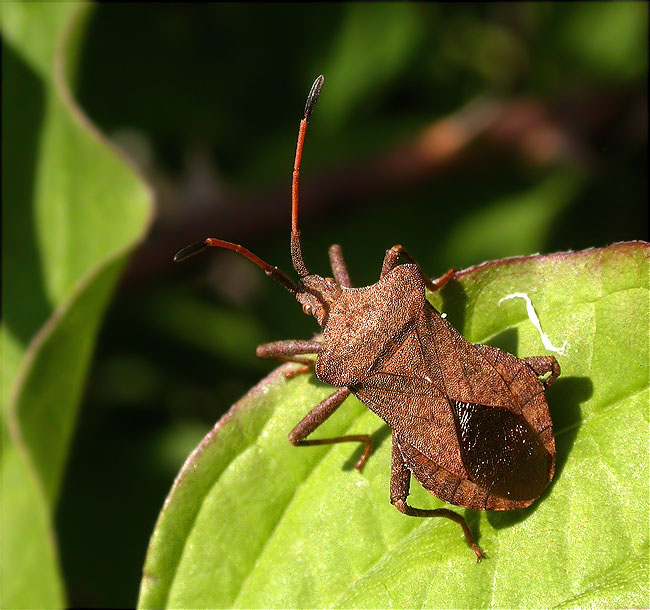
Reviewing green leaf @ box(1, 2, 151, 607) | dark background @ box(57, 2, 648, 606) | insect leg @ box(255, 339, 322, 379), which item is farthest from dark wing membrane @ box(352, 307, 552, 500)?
dark background @ box(57, 2, 648, 606)

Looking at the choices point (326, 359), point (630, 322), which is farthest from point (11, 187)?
point (630, 322)

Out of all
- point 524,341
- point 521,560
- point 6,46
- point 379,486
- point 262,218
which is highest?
point 6,46

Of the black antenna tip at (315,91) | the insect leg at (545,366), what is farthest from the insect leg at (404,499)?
the black antenna tip at (315,91)

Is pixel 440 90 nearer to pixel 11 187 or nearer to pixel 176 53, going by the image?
pixel 176 53

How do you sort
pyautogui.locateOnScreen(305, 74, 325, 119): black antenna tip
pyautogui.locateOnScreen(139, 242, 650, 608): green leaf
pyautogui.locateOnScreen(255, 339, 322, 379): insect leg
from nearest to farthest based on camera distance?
pyautogui.locateOnScreen(139, 242, 650, 608): green leaf → pyautogui.locateOnScreen(305, 74, 325, 119): black antenna tip → pyautogui.locateOnScreen(255, 339, 322, 379): insect leg

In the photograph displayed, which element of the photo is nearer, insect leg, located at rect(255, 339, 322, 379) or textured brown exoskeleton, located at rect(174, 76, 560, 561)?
textured brown exoskeleton, located at rect(174, 76, 560, 561)

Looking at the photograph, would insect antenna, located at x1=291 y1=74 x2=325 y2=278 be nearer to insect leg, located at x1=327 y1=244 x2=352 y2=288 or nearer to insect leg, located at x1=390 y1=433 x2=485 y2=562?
insect leg, located at x1=327 y1=244 x2=352 y2=288

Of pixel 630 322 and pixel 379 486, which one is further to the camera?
pixel 379 486
